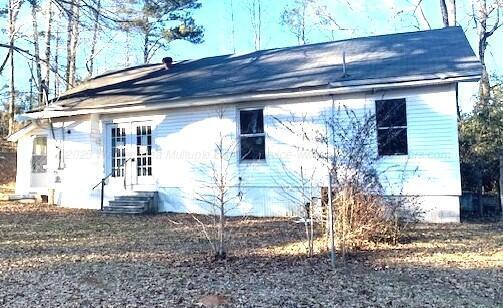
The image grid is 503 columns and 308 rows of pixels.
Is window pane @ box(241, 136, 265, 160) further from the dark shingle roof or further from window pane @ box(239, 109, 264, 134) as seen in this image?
the dark shingle roof

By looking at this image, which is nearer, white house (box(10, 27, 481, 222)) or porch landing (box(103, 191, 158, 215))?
white house (box(10, 27, 481, 222))

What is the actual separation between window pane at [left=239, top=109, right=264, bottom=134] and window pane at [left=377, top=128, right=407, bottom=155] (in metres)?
3.39

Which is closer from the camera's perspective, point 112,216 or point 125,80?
point 112,216

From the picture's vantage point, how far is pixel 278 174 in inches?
508

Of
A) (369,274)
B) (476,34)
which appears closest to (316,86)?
(369,274)

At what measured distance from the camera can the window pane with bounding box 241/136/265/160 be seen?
1325cm

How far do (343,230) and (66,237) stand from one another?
A: 6052mm

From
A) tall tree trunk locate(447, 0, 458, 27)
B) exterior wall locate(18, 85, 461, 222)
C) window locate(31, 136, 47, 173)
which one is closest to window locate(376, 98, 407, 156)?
exterior wall locate(18, 85, 461, 222)

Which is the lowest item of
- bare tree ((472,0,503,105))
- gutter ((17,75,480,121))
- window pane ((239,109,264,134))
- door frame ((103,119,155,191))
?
door frame ((103,119,155,191))

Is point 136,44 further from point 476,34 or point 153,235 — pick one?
point 153,235

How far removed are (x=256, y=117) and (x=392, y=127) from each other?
388 centimetres

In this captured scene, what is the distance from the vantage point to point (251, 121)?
13.4m

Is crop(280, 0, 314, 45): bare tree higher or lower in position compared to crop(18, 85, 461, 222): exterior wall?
higher

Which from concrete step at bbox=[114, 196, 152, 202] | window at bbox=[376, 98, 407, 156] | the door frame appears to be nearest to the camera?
window at bbox=[376, 98, 407, 156]
